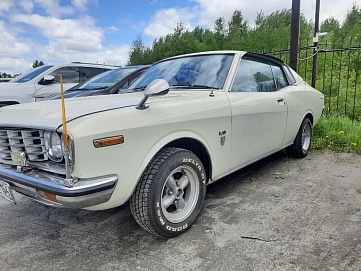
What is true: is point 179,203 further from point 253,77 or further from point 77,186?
point 253,77

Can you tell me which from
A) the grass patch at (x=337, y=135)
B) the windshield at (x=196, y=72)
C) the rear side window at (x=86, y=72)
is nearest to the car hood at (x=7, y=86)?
the rear side window at (x=86, y=72)

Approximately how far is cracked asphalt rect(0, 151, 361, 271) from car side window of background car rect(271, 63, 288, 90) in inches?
56.6

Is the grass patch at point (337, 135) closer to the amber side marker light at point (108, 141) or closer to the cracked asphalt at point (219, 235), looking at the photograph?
the cracked asphalt at point (219, 235)

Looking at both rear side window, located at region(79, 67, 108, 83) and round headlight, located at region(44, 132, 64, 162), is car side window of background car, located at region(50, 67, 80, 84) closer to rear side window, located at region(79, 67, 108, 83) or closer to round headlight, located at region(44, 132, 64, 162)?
rear side window, located at region(79, 67, 108, 83)

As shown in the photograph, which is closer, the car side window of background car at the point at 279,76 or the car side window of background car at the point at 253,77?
the car side window of background car at the point at 253,77

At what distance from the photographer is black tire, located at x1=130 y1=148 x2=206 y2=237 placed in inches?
79.2

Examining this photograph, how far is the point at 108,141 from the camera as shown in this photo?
1.78m

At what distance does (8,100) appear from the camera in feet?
20.5

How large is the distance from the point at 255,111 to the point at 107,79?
12.1ft

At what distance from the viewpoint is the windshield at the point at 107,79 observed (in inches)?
216

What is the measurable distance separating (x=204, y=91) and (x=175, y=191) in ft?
3.52

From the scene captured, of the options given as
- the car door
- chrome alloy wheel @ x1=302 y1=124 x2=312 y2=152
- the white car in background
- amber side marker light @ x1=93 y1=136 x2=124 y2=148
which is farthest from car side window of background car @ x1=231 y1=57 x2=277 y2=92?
the white car in background

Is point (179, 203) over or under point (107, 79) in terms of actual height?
under

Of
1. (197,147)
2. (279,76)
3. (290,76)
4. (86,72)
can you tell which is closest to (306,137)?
(290,76)
